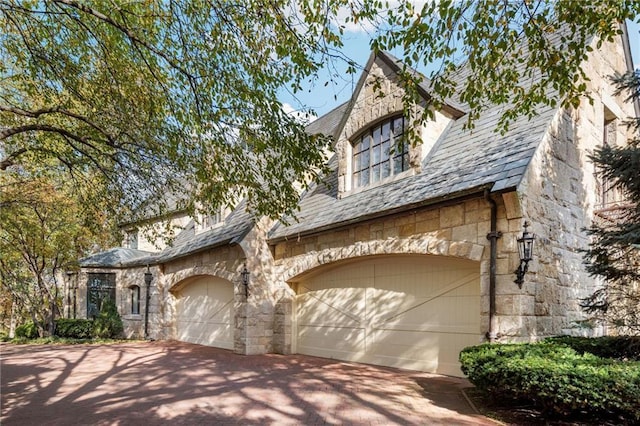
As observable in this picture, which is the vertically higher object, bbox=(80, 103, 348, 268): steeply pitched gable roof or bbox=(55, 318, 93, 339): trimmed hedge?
bbox=(80, 103, 348, 268): steeply pitched gable roof

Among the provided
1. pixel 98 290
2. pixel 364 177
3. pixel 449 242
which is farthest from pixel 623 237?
pixel 98 290

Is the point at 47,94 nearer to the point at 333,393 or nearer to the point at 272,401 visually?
the point at 272,401

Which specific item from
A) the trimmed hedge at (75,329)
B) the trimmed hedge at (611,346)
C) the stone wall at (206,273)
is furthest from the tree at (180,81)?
the trimmed hedge at (75,329)

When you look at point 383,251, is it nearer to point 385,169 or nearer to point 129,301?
point 385,169

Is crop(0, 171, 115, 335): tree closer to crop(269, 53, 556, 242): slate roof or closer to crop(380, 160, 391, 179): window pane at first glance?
crop(269, 53, 556, 242): slate roof

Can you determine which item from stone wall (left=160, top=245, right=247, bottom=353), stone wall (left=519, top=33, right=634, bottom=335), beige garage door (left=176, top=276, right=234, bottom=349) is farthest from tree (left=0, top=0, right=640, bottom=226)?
beige garage door (left=176, top=276, right=234, bottom=349)

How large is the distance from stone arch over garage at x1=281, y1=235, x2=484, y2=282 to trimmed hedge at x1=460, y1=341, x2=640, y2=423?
2003mm

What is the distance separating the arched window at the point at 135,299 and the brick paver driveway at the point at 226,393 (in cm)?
734

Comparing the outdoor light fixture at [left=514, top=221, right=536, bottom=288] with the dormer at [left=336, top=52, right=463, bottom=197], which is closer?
the outdoor light fixture at [left=514, top=221, right=536, bottom=288]

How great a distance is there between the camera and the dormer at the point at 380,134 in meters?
9.22

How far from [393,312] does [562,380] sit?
453 centimetres

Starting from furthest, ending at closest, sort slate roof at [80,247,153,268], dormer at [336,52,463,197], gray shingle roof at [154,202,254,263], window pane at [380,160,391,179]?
slate roof at [80,247,153,268] < gray shingle roof at [154,202,254,263] < window pane at [380,160,391,179] < dormer at [336,52,463,197]

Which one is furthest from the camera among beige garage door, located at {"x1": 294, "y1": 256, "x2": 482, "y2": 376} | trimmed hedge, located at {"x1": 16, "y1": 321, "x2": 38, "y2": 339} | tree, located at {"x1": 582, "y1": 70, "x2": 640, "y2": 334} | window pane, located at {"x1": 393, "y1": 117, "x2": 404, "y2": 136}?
trimmed hedge, located at {"x1": 16, "y1": 321, "x2": 38, "y2": 339}

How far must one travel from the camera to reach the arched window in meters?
17.9
